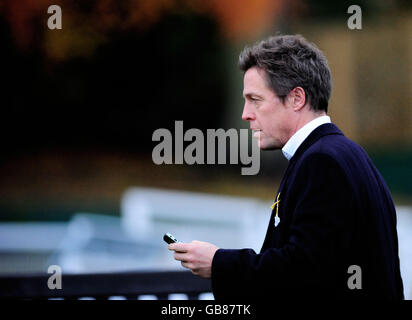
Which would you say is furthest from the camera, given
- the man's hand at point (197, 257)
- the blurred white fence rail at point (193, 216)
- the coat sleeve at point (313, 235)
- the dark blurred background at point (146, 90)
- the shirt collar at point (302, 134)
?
the blurred white fence rail at point (193, 216)

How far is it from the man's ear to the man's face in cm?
2

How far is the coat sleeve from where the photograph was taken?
1.63 m

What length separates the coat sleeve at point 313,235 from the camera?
1.63 metres

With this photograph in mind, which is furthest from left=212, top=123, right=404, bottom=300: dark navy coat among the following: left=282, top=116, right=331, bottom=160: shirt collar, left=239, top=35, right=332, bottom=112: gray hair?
left=239, top=35, right=332, bottom=112: gray hair

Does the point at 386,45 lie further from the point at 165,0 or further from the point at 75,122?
the point at 75,122

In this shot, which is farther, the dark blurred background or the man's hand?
the dark blurred background

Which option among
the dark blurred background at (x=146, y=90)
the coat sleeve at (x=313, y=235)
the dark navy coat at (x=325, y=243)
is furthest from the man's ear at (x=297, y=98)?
the dark blurred background at (x=146, y=90)

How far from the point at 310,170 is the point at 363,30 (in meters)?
4.59

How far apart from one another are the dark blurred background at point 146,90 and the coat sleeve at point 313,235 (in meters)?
4.20

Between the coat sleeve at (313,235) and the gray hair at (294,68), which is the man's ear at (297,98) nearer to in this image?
the gray hair at (294,68)

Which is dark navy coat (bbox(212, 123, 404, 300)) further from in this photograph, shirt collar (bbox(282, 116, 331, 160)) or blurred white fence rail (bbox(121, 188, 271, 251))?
blurred white fence rail (bbox(121, 188, 271, 251))

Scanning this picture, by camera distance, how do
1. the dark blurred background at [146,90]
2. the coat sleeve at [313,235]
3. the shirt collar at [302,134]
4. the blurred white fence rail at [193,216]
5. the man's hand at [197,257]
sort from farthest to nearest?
the blurred white fence rail at [193,216] < the dark blurred background at [146,90] < the shirt collar at [302,134] < the man's hand at [197,257] < the coat sleeve at [313,235]

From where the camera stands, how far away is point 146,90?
6172 mm
